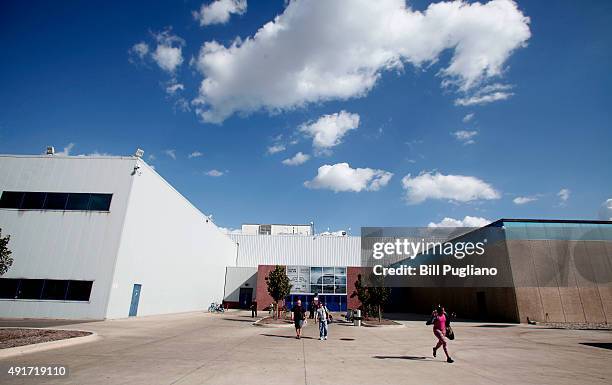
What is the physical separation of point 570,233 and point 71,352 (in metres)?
37.5

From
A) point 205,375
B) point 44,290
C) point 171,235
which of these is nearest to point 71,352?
point 205,375

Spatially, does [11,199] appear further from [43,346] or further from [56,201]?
[43,346]

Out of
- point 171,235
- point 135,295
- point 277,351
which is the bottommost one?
point 277,351

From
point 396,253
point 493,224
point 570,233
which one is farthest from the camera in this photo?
point 396,253

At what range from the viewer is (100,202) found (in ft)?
81.7

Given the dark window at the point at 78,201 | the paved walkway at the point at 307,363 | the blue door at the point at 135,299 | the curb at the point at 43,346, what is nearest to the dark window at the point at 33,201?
the dark window at the point at 78,201

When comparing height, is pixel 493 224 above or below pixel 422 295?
above

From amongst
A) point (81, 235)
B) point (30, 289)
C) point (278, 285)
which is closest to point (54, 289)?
point (30, 289)

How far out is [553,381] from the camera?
26.9ft

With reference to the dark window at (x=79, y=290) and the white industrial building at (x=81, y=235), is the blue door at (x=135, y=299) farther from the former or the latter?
the dark window at (x=79, y=290)

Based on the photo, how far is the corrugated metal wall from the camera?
182ft

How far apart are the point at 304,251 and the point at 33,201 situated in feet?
126

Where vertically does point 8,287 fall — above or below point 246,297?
above

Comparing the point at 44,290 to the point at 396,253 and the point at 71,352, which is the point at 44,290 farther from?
the point at 396,253
